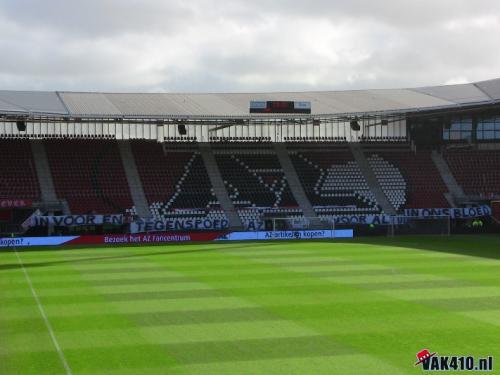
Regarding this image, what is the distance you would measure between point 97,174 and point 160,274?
96.3 ft

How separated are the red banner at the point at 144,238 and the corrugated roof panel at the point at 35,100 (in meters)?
8.57

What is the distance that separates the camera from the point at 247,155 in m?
63.1

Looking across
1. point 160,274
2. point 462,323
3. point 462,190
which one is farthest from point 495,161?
point 462,323

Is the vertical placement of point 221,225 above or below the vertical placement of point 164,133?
below

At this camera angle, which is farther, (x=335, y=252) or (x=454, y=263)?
(x=335, y=252)

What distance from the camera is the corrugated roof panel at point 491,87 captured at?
56.0 m

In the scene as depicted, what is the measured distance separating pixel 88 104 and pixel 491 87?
31085 mm

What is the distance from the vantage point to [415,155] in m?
65.4

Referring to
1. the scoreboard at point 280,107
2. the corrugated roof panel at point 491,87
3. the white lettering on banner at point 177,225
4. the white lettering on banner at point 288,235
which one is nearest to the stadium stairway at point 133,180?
the white lettering on banner at point 177,225

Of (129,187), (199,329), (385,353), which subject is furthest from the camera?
(129,187)

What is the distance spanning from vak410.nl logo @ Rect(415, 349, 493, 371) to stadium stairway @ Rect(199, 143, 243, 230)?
3970cm

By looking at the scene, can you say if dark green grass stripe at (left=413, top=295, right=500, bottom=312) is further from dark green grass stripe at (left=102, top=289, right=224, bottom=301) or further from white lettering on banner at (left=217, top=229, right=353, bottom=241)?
white lettering on banner at (left=217, top=229, right=353, bottom=241)

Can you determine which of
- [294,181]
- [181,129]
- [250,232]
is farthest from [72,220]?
[294,181]

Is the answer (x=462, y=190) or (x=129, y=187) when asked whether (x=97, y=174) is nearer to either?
→ (x=129, y=187)
